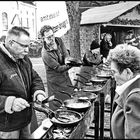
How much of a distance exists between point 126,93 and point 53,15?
12.1ft

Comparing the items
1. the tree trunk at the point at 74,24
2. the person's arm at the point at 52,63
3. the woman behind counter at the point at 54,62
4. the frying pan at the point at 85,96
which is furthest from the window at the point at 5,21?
the tree trunk at the point at 74,24

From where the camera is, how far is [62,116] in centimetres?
238

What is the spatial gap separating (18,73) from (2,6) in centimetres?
133

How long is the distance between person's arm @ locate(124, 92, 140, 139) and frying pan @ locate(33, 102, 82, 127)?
0.61m

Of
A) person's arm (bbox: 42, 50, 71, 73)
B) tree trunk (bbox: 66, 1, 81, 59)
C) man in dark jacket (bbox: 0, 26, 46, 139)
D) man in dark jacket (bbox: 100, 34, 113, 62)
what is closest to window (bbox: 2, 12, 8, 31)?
person's arm (bbox: 42, 50, 71, 73)

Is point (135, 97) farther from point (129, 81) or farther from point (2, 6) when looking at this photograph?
point (2, 6)

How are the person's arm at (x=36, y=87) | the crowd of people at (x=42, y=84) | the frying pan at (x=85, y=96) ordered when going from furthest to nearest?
the frying pan at (x=85, y=96), the person's arm at (x=36, y=87), the crowd of people at (x=42, y=84)

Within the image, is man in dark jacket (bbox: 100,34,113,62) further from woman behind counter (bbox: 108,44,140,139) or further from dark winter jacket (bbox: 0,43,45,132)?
woman behind counter (bbox: 108,44,140,139)

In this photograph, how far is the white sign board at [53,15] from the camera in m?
5.05

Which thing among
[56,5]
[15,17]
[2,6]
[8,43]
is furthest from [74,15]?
[8,43]

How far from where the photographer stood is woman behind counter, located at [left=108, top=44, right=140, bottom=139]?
1.70 meters

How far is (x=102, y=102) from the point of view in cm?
344

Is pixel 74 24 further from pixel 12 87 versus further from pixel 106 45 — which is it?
pixel 12 87

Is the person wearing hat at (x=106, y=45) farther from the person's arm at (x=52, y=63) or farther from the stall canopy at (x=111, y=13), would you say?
the person's arm at (x=52, y=63)
